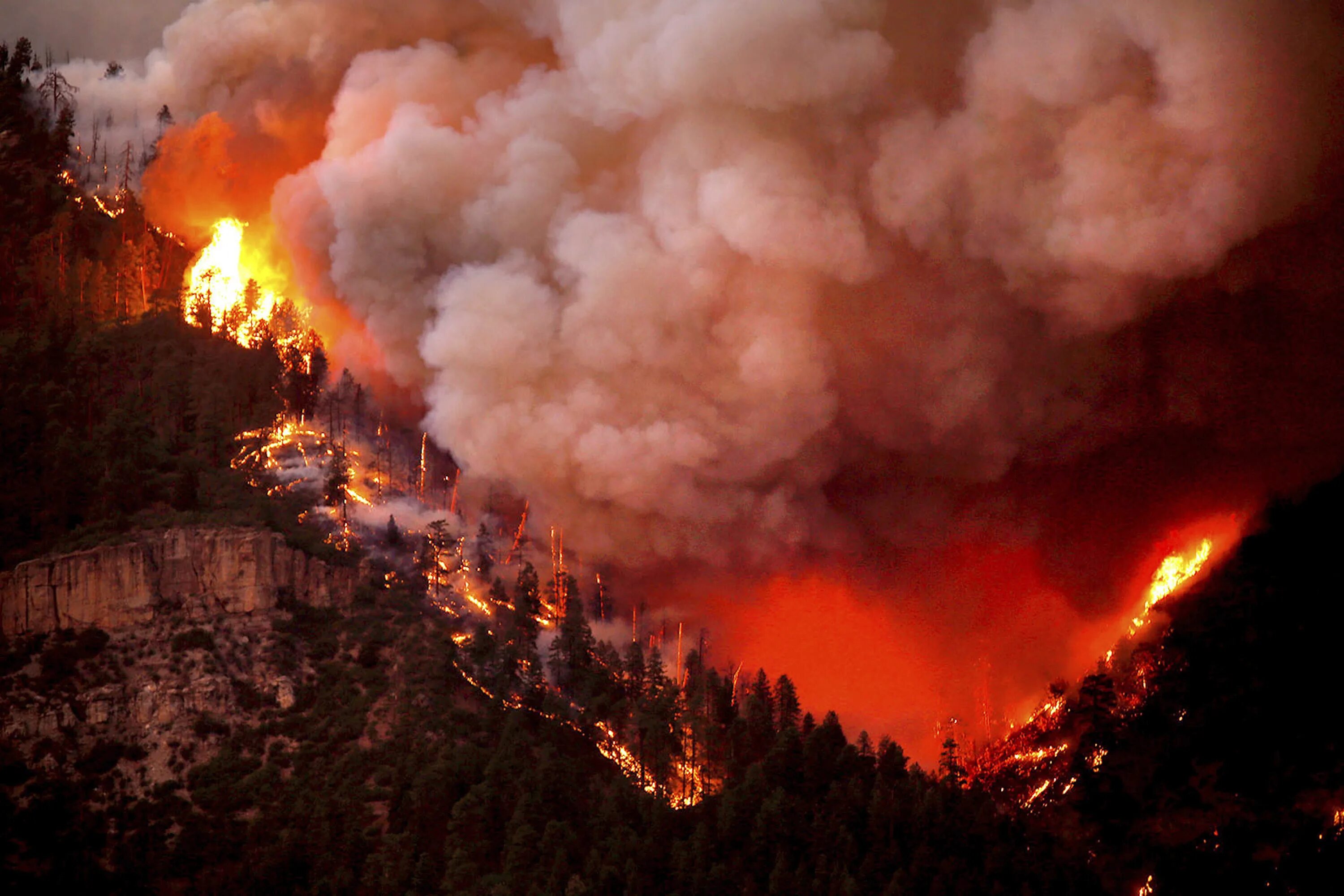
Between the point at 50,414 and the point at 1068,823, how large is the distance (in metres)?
70.3

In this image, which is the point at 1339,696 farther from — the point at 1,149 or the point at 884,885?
the point at 1,149

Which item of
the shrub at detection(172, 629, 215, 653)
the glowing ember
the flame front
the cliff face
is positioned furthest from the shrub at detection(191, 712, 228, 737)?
the glowing ember

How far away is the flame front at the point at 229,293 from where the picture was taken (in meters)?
121

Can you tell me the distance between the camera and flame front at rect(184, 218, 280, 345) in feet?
397

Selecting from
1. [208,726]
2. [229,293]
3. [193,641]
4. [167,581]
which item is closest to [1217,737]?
[208,726]

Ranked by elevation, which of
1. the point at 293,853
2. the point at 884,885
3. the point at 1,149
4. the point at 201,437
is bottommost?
the point at 884,885

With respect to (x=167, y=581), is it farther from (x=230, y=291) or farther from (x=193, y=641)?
(x=230, y=291)

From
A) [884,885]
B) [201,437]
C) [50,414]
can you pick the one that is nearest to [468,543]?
[201,437]

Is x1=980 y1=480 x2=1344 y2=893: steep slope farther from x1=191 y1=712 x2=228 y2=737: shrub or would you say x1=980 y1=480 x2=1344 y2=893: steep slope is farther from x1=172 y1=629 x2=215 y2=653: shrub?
x1=172 y1=629 x2=215 y2=653: shrub

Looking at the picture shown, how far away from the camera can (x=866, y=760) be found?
3472 inches

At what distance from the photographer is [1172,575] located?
9250 cm

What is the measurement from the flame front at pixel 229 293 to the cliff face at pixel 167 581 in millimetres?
25045

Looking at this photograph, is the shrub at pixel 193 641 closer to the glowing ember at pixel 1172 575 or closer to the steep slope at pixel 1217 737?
the steep slope at pixel 1217 737

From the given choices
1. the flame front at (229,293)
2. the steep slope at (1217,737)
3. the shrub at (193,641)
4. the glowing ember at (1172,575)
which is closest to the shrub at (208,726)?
the shrub at (193,641)
